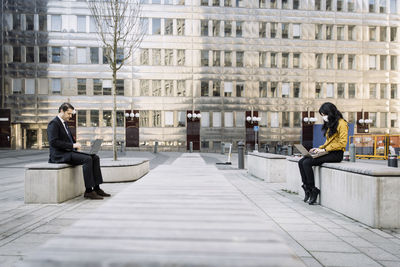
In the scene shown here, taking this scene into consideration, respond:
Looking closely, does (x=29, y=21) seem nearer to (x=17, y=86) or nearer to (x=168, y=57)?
(x=17, y=86)

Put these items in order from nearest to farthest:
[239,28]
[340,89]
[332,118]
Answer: [332,118] → [239,28] → [340,89]

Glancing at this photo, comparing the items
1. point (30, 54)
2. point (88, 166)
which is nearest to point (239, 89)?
point (30, 54)

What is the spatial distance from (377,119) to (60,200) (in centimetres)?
4172

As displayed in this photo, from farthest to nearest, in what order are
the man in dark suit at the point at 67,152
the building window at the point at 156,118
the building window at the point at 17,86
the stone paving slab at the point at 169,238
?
1. the building window at the point at 156,118
2. the building window at the point at 17,86
3. the man in dark suit at the point at 67,152
4. the stone paving slab at the point at 169,238


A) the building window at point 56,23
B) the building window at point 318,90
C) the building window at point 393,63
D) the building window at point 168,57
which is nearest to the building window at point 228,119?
the building window at point 168,57

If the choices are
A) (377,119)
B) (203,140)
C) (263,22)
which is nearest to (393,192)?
(203,140)

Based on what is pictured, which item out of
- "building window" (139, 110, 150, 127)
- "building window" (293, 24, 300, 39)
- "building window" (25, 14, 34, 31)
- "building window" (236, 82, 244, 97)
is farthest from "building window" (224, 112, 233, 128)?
"building window" (25, 14, 34, 31)

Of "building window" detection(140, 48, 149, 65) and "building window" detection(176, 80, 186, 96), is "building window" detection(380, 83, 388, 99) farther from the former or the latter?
"building window" detection(140, 48, 149, 65)

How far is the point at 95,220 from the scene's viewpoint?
196 cm

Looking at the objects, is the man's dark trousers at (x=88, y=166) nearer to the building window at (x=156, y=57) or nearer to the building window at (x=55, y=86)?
the building window at (x=156, y=57)

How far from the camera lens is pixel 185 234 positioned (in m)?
1.72

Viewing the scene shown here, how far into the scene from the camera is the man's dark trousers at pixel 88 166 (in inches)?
258

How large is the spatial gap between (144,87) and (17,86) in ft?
44.1

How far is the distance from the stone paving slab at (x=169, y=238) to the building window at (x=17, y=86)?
38.6 metres
